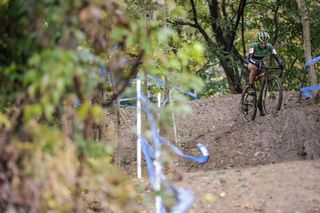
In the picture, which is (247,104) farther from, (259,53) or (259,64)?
(259,53)

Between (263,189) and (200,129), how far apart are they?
724 centimetres

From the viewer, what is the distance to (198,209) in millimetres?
6773

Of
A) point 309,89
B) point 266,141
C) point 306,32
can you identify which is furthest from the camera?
point 306,32

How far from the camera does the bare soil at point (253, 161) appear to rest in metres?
7.04

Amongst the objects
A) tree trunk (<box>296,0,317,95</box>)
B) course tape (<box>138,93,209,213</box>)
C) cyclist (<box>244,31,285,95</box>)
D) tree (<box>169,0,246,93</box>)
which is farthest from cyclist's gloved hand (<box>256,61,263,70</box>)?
tree (<box>169,0,246,93</box>)

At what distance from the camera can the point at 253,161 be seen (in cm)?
1005

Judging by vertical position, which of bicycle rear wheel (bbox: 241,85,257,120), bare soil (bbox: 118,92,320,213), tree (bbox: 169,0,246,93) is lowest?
bare soil (bbox: 118,92,320,213)

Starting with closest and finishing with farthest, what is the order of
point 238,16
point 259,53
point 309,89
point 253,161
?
1. point 253,161
2. point 259,53
3. point 309,89
4. point 238,16

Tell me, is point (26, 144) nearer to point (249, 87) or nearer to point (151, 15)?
point (151, 15)

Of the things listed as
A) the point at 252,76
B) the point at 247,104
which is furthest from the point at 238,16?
the point at 252,76

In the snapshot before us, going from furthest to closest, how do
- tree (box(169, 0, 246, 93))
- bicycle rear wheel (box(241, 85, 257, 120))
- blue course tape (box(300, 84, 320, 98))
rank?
1. tree (box(169, 0, 246, 93))
2. bicycle rear wheel (box(241, 85, 257, 120))
3. blue course tape (box(300, 84, 320, 98))

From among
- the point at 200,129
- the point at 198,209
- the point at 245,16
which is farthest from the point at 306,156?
the point at 245,16

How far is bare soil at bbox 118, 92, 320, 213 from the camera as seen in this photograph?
7.04 m

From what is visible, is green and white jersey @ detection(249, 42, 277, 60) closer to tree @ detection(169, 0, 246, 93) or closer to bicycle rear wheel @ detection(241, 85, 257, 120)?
bicycle rear wheel @ detection(241, 85, 257, 120)
